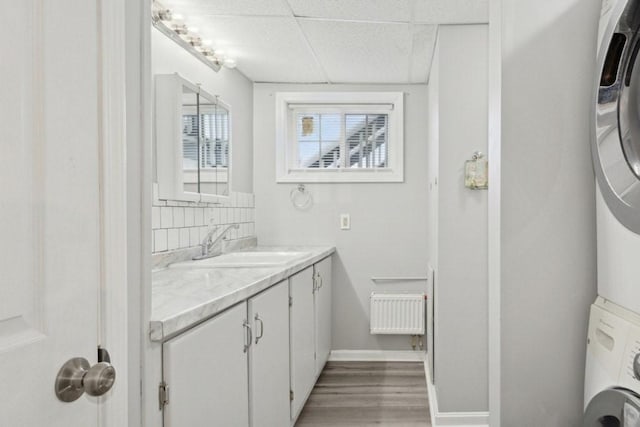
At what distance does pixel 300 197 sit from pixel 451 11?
185 centimetres

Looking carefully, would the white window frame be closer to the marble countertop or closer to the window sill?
the window sill

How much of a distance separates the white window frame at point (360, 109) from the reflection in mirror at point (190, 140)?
4.09 ft

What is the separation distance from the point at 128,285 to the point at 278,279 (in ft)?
3.31

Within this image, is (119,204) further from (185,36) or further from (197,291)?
(185,36)

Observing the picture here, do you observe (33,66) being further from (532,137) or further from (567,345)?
(567,345)

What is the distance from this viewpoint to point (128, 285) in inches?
38.1

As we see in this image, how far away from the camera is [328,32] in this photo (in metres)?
2.59

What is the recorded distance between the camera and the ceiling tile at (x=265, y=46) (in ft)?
8.09

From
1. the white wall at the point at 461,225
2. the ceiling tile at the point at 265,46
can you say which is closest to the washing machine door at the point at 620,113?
the white wall at the point at 461,225

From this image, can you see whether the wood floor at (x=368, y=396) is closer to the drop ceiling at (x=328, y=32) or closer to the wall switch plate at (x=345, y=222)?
the wall switch plate at (x=345, y=222)

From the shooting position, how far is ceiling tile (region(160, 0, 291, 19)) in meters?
2.20

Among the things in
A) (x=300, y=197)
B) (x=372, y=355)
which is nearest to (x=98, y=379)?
(x=300, y=197)

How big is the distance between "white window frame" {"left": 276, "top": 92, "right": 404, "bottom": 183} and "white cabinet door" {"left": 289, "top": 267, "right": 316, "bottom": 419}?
1.14 metres

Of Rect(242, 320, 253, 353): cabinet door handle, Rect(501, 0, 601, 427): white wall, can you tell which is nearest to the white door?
Rect(242, 320, 253, 353): cabinet door handle
